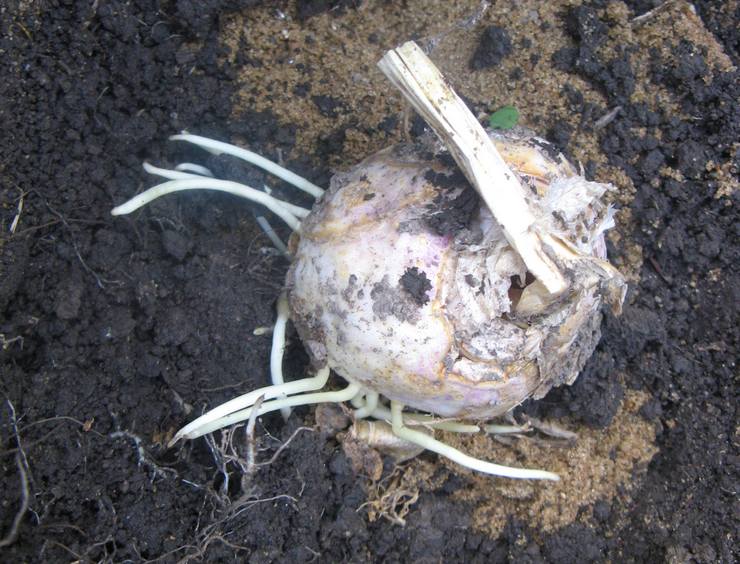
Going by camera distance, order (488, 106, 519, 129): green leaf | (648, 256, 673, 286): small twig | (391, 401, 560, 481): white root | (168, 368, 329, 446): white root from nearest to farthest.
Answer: (168, 368, 329, 446): white root < (391, 401, 560, 481): white root < (488, 106, 519, 129): green leaf < (648, 256, 673, 286): small twig

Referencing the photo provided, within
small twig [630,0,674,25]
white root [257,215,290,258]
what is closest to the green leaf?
small twig [630,0,674,25]

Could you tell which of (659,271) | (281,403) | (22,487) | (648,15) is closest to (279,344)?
(281,403)

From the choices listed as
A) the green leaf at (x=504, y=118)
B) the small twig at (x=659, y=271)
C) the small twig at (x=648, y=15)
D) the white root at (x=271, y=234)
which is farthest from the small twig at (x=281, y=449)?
the small twig at (x=648, y=15)

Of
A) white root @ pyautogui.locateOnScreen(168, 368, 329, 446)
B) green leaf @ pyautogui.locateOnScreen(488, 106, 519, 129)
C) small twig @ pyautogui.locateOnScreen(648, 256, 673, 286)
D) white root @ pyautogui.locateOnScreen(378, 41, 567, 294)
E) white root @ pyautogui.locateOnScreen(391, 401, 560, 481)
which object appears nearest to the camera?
white root @ pyautogui.locateOnScreen(378, 41, 567, 294)

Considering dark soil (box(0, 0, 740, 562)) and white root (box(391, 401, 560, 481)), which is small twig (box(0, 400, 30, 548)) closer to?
dark soil (box(0, 0, 740, 562))

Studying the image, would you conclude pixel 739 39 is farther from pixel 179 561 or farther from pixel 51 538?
pixel 51 538

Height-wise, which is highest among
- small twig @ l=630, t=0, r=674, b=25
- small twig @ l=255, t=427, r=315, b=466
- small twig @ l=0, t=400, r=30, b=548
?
small twig @ l=0, t=400, r=30, b=548

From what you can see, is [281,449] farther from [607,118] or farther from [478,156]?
[607,118]

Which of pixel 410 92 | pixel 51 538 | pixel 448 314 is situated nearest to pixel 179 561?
pixel 51 538
